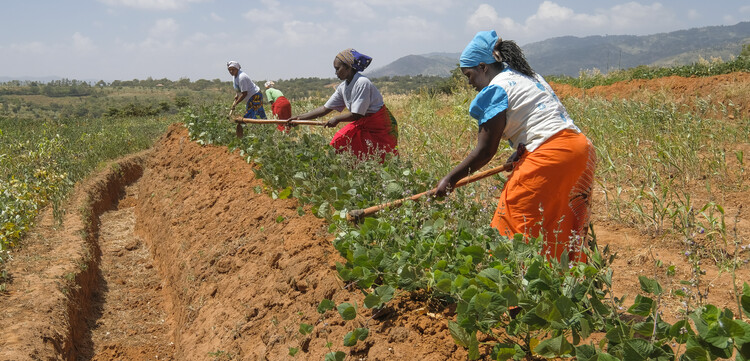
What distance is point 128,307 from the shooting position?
18.4ft

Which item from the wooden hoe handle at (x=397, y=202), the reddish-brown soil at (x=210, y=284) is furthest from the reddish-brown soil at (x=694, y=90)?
the wooden hoe handle at (x=397, y=202)

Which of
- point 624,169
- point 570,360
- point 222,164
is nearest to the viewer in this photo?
point 570,360

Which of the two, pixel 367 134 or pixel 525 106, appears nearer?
pixel 525 106

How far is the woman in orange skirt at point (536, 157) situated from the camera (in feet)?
9.66

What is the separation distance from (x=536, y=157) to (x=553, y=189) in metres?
0.19

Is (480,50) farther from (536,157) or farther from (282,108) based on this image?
(282,108)

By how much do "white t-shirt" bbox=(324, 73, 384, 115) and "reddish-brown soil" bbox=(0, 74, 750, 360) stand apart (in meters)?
1.20

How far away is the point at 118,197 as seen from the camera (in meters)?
10.7

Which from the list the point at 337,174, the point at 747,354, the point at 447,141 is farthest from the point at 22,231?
the point at 747,354

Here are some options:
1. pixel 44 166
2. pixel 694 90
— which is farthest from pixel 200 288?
pixel 694 90

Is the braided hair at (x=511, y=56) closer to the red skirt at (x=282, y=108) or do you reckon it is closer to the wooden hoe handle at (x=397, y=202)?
the wooden hoe handle at (x=397, y=202)

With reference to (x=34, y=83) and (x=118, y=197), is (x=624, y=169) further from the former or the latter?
(x=34, y=83)

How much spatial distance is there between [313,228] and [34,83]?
87.0m

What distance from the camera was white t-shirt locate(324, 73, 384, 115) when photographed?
521 cm
